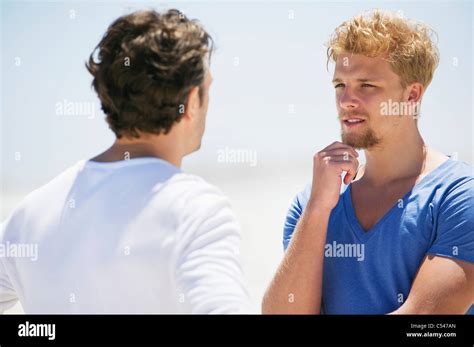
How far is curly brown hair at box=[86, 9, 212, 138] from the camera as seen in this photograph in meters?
1.58

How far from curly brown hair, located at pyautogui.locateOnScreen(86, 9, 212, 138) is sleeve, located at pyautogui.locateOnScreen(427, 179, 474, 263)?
901 millimetres

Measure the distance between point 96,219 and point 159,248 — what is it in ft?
0.58

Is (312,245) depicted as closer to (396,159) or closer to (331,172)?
(331,172)

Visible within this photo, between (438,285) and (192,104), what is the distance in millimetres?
945

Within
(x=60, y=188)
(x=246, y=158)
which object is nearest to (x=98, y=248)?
(x=60, y=188)

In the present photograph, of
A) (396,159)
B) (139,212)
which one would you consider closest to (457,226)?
(396,159)

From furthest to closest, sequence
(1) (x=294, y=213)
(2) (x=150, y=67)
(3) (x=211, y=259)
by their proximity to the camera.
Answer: (1) (x=294, y=213) < (2) (x=150, y=67) < (3) (x=211, y=259)

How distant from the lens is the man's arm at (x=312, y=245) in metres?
2.08

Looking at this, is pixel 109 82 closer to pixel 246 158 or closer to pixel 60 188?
pixel 60 188

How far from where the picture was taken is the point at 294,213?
2.31 metres

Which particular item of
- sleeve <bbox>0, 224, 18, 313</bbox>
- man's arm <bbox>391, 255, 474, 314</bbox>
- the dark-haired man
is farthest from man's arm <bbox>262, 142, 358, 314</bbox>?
sleeve <bbox>0, 224, 18, 313</bbox>

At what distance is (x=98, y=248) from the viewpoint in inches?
58.0

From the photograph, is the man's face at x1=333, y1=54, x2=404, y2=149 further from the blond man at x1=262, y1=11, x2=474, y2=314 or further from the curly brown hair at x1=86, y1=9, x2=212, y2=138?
the curly brown hair at x1=86, y1=9, x2=212, y2=138
